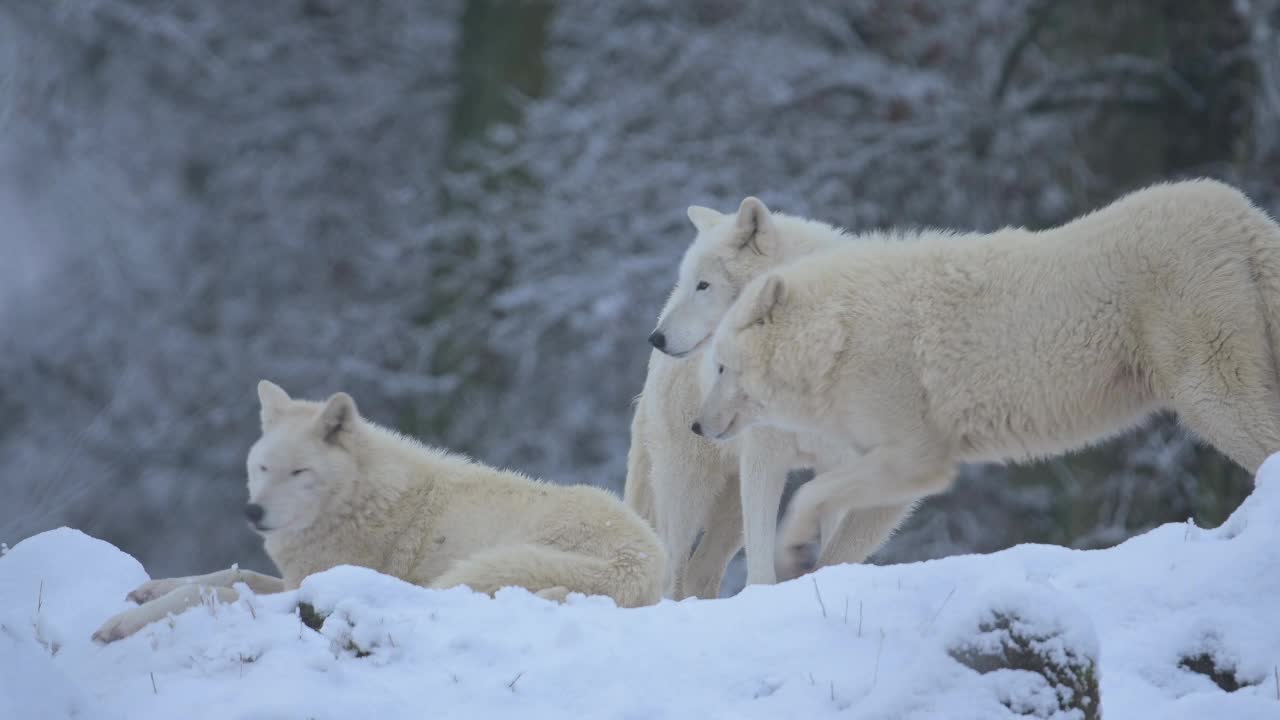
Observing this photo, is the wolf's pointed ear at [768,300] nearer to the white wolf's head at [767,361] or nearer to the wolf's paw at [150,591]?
the white wolf's head at [767,361]

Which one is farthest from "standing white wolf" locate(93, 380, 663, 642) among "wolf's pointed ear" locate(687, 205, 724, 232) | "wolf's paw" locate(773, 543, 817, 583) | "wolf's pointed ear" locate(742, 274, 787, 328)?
"wolf's pointed ear" locate(687, 205, 724, 232)

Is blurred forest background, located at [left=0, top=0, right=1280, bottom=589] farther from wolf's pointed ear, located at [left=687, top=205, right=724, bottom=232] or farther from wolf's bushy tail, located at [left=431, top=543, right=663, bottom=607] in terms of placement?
wolf's bushy tail, located at [left=431, top=543, right=663, bottom=607]

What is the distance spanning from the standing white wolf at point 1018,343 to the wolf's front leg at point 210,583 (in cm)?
209

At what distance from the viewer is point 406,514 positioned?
20.4 feet

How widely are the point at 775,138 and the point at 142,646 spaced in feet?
36.9

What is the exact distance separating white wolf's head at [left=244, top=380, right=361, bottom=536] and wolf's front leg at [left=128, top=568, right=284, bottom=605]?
19.1 inches

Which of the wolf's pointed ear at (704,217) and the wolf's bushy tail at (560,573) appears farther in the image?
the wolf's pointed ear at (704,217)

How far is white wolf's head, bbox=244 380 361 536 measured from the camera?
6.23 metres

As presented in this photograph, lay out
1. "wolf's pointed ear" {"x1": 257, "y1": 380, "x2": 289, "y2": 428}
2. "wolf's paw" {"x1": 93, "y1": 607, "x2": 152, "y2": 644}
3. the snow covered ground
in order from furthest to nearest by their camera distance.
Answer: "wolf's pointed ear" {"x1": 257, "y1": 380, "x2": 289, "y2": 428} < "wolf's paw" {"x1": 93, "y1": 607, "x2": 152, "y2": 644} < the snow covered ground

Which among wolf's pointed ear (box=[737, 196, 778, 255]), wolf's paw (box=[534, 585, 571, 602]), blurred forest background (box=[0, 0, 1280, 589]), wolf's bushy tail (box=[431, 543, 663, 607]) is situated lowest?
blurred forest background (box=[0, 0, 1280, 589])

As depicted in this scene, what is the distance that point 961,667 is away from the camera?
375 centimetres

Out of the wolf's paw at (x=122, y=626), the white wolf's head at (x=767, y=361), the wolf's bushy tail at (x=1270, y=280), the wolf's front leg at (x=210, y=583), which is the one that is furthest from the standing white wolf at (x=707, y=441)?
the wolf's paw at (x=122, y=626)

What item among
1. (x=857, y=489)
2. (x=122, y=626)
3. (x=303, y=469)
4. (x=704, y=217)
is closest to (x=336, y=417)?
(x=303, y=469)

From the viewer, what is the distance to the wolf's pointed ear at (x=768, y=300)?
6.16m
